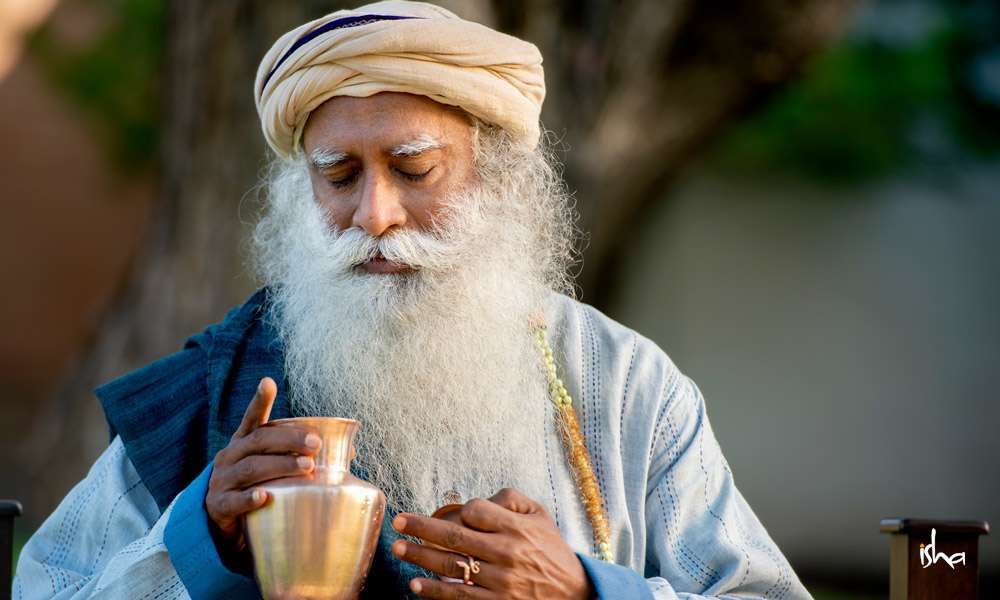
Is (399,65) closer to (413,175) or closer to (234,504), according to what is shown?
(413,175)

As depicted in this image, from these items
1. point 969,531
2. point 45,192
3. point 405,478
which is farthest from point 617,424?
point 45,192

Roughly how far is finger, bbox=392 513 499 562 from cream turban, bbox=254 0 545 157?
1.17 m

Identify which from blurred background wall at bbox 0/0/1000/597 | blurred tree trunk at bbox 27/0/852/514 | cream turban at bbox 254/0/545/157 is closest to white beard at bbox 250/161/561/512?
cream turban at bbox 254/0/545/157

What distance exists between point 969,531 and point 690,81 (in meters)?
5.12

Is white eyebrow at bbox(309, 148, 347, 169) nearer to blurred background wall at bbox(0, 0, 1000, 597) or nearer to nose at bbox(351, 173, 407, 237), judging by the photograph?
nose at bbox(351, 173, 407, 237)

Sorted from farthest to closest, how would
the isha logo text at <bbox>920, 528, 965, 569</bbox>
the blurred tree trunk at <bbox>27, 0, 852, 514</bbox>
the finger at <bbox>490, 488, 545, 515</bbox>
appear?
1. the blurred tree trunk at <bbox>27, 0, 852, 514</bbox>
2. the isha logo text at <bbox>920, 528, 965, 569</bbox>
3. the finger at <bbox>490, 488, 545, 515</bbox>

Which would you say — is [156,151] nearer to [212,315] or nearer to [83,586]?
[212,315]

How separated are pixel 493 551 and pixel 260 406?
1.73 ft

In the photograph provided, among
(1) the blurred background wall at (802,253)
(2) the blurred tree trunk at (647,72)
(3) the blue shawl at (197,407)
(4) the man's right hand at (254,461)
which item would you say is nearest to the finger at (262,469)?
(4) the man's right hand at (254,461)

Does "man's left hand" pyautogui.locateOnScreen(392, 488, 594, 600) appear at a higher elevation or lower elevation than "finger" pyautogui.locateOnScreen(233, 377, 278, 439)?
lower

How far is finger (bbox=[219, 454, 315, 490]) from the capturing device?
2.57 metres

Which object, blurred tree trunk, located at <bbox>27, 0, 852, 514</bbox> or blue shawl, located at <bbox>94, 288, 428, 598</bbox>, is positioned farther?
blurred tree trunk, located at <bbox>27, 0, 852, 514</bbox>

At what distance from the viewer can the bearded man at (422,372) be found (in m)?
3.31

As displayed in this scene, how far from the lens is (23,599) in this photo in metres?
3.24
